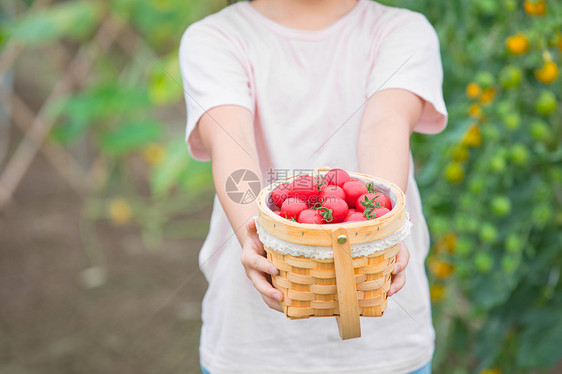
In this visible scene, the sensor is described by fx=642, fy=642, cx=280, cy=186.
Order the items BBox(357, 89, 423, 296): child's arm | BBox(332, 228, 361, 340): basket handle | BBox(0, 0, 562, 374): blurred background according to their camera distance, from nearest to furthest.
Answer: BBox(332, 228, 361, 340): basket handle → BBox(357, 89, 423, 296): child's arm → BBox(0, 0, 562, 374): blurred background

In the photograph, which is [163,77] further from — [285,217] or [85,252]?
[285,217]

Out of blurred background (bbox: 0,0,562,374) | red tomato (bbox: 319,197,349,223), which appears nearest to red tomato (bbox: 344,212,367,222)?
red tomato (bbox: 319,197,349,223)

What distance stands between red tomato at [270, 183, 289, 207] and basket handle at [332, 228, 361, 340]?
99 millimetres

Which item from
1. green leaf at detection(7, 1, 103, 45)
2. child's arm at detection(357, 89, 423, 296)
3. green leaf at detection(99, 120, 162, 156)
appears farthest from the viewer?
→ green leaf at detection(99, 120, 162, 156)

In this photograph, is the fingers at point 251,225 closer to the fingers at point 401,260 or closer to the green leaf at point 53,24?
the fingers at point 401,260

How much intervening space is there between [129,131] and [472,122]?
1377 mm

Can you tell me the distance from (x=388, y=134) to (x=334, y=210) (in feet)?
0.61

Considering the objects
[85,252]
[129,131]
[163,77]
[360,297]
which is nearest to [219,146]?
[360,297]

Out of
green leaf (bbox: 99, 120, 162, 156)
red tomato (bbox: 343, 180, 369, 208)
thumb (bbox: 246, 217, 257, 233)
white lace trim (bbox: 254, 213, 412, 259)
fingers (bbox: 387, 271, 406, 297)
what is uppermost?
red tomato (bbox: 343, 180, 369, 208)

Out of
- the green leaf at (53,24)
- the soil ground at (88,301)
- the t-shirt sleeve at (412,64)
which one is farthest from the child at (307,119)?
the green leaf at (53,24)

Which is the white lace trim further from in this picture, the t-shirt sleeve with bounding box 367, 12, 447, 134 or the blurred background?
the blurred background

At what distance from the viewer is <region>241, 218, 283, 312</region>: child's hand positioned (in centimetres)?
69

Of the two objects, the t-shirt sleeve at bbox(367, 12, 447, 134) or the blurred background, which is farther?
the blurred background

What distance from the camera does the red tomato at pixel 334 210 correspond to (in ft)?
2.15
